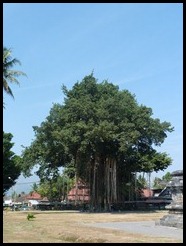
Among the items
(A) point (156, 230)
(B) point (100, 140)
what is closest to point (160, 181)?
(B) point (100, 140)

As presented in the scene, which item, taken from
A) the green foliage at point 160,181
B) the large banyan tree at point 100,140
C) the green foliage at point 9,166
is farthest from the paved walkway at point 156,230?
the green foliage at point 160,181

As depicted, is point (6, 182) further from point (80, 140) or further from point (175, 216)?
point (175, 216)

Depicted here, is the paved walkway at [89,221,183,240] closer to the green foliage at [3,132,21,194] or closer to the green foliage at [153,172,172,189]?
the green foliage at [3,132,21,194]

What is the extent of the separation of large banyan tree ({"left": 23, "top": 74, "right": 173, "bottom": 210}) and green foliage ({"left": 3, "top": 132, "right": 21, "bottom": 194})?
14846 millimetres

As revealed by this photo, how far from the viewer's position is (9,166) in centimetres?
5212

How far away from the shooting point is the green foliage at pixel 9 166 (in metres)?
51.8

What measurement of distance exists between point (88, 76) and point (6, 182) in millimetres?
22640

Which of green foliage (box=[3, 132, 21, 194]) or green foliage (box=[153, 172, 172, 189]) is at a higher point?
green foliage (box=[3, 132, 21, 194])

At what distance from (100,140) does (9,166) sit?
24.7 m

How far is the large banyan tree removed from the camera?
1230 inches

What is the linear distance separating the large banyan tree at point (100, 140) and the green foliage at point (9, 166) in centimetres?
1485

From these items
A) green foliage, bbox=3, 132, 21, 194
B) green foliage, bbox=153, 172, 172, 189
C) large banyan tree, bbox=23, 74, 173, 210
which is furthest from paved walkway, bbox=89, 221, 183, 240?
green foliage, bbox=153, 172, 172, 189

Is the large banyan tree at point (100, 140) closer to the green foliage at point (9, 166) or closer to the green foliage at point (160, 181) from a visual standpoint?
the green foliage at point (9, 166)

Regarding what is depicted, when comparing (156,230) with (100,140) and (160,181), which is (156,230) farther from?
(160,181)
